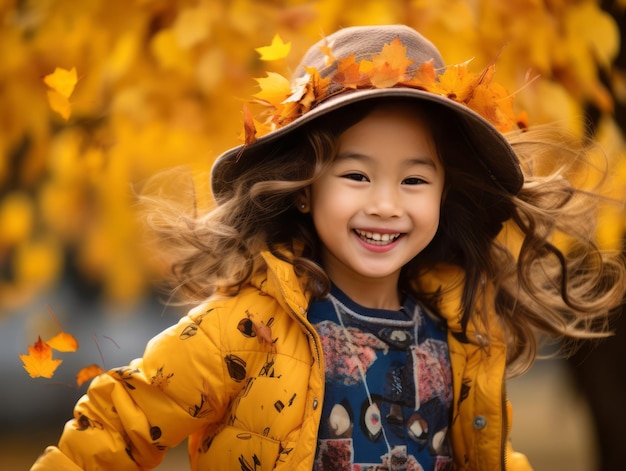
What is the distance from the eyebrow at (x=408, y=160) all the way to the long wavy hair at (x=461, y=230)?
0.10ft

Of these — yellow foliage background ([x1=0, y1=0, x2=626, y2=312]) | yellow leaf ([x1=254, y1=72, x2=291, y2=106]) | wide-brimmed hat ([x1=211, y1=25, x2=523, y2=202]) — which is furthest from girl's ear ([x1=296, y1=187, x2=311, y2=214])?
yellow foliage background ([x1=0, y1=0, x2=626, y2=312])

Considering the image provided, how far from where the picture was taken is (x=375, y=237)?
2.66 metres

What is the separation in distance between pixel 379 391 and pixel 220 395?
1.39 feet

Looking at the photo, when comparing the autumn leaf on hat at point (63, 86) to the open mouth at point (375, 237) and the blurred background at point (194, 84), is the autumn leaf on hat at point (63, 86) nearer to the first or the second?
the blurred background at point (194, 84)

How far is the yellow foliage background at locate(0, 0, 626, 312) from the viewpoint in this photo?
3771 mm

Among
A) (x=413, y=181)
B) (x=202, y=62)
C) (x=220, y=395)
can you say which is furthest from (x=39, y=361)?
(x=202, y=62)

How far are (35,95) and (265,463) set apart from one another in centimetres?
254

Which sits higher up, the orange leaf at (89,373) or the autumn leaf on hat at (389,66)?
the autumn leaf on hat at (389,66)

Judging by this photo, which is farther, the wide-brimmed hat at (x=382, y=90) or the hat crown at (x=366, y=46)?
the hat crown at (x=366, y=46)

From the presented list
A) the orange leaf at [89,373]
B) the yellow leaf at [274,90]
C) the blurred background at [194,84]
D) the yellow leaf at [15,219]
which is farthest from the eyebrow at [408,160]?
the yellow leaf at [15,219]

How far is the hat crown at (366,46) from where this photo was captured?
2682 millimetres

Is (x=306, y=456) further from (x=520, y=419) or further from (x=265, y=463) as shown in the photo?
(x=520, y=419)

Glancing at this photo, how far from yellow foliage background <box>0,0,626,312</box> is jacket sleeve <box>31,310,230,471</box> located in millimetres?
764

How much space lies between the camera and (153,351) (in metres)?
2.56
